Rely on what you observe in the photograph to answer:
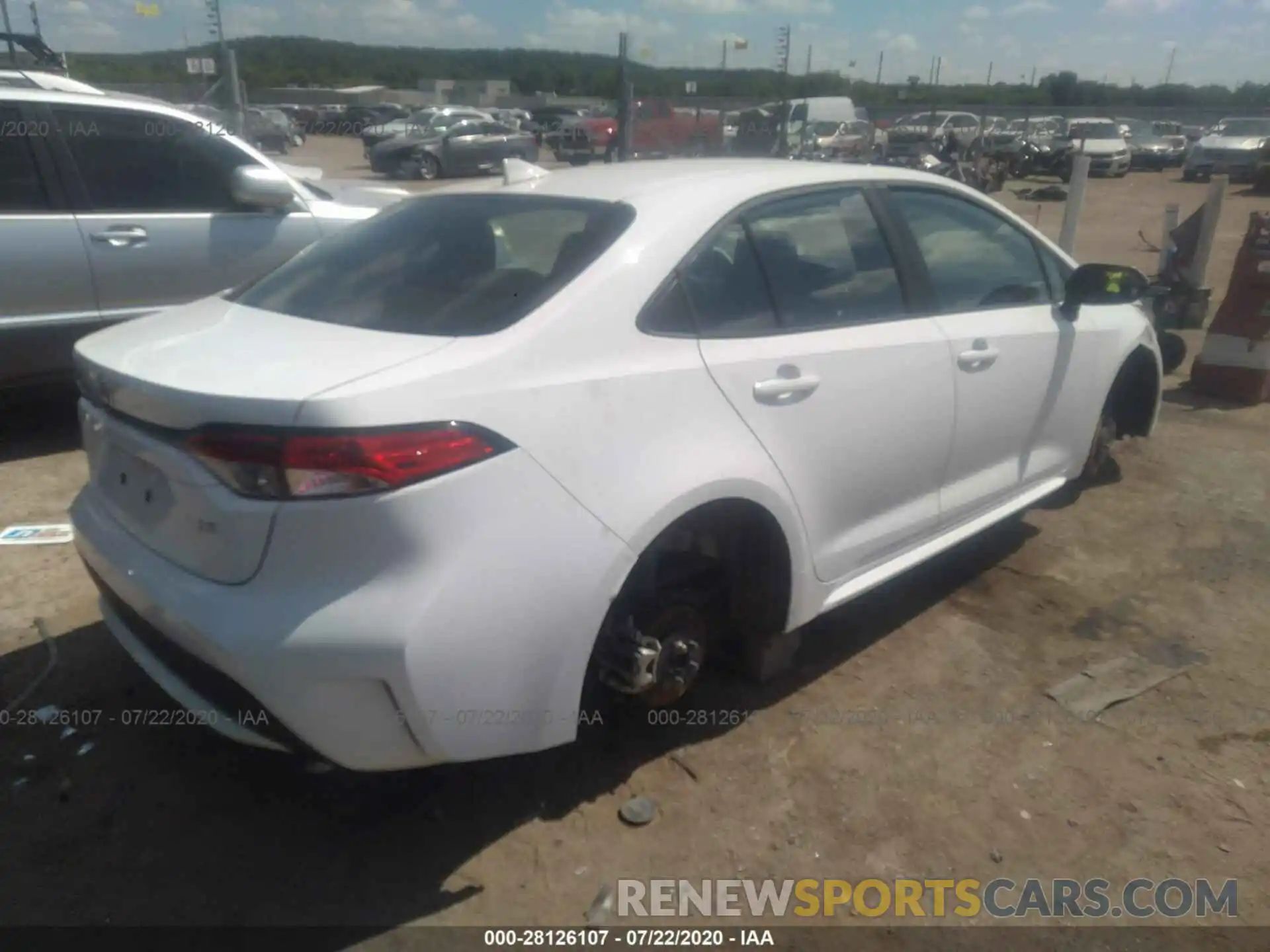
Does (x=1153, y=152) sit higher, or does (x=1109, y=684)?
(x=1109, y=684)

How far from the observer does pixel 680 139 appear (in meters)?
15.8

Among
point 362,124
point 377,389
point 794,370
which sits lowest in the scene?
point 362,124

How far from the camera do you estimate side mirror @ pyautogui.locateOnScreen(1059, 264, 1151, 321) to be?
152 inches

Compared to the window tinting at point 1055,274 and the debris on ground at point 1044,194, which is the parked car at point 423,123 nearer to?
the debris on ground at point 1044,194

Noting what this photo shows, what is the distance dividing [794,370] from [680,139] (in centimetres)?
1401

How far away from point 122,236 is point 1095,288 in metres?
4.63

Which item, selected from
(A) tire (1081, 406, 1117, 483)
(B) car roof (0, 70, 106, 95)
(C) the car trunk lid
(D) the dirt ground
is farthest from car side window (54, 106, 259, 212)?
(A) tire (1081, 406, 1117, 483)

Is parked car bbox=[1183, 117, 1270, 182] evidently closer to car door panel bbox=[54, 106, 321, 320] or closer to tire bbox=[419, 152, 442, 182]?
tire bbox=[419, 152, 442, 182]

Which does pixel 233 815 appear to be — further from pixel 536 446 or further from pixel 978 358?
pixel 978 358

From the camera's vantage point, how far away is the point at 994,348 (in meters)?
3.47

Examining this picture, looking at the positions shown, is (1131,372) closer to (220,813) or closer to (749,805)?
(749,805)

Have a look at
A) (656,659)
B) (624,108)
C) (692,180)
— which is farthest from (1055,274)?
(624,108)

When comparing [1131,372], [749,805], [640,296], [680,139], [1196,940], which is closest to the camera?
[1196,940]

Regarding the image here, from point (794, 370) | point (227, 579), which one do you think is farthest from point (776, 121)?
point (227, 579)
